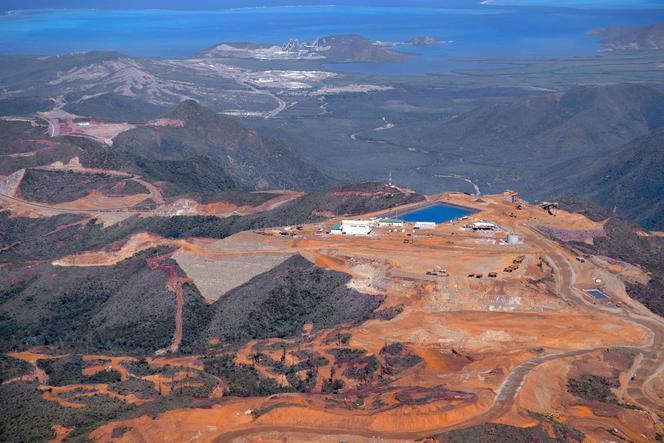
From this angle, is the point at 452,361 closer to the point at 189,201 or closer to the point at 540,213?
the point at 540,213

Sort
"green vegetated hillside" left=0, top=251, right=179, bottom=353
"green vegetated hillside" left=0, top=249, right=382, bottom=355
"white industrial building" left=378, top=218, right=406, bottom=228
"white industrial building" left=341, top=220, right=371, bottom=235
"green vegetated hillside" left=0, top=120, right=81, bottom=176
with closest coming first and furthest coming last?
"green vegetated hillside" left=0, top=249, right=382, bottom=355, "green vegetated hillside" left=0, top=251, right=179, bottom=353, "white industrial building" left=341, top=220, right=371, bottom=235, "white industrial building" left=378, top=218, right=406, bottom=228, "green vegetated hillside" left=0, top=120, right=81, bottom=176

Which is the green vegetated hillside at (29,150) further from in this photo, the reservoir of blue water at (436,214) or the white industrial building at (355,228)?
the reservoir of blue water at (436,214)

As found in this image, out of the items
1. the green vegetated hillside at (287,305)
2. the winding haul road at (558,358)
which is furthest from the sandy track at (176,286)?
the winding haul road at (558,358)

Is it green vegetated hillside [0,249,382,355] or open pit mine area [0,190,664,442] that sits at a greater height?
open pit mine area [0,190,664,442]

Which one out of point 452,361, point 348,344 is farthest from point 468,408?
point 348,344

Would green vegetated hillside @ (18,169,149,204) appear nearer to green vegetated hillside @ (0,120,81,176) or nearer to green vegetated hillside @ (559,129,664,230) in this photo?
green vegetated hillside @ (0,120,81,176)

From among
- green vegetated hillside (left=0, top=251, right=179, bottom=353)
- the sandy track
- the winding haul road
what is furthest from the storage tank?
green vegetated hillside (left=0, top=251, right=179, bottom=353)
